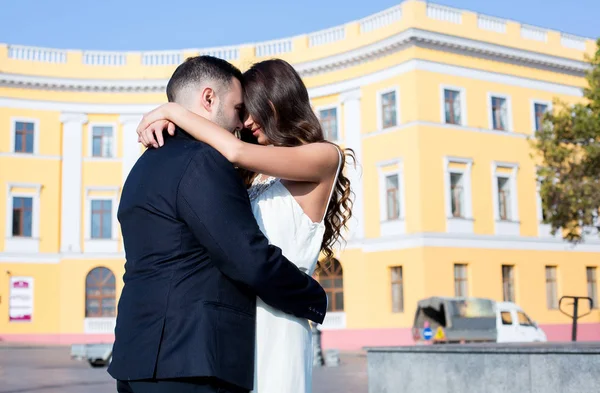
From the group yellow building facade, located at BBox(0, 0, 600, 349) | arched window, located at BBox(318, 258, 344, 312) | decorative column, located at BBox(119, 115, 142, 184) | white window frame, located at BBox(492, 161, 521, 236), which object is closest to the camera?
yellow building facade, located at BBox(0, 0, 600, 349)

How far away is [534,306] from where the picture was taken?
3275 cm

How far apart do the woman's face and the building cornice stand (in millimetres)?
29194

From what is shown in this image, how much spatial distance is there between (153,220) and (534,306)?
31895 millimetres

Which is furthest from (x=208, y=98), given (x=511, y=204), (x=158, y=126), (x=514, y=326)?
(x=511, y=204)

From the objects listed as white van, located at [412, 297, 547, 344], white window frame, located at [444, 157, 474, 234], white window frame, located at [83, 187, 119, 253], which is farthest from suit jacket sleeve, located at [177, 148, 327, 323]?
white window frame, located at [83, 187, 119, 253]

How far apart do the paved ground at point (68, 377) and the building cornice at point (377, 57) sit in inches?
470

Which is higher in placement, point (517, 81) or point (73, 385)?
point (517, 81)

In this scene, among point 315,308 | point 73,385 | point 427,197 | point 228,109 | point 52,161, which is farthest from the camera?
point 52,161

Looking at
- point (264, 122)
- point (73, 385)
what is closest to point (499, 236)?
point (73, 385)

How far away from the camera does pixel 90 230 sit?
36.8 m

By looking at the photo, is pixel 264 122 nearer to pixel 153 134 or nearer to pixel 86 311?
pixel 153 134

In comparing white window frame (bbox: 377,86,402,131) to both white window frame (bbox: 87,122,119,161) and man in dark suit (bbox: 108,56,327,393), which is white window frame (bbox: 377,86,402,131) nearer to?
white window frame (bbox: 87,122,119,161)

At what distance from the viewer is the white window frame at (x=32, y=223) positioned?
1412 inches

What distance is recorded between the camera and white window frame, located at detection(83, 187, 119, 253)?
3666 centimetres
